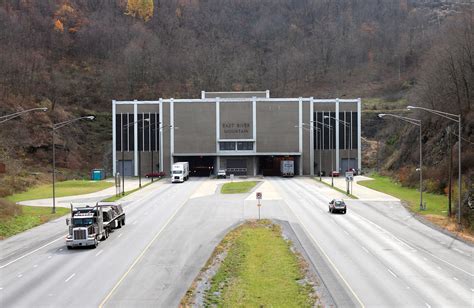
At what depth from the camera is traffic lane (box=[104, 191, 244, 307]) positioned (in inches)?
869

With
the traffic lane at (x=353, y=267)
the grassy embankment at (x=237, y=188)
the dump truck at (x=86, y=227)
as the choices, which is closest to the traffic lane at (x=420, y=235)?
the traffic lane at (x=353, y=267)

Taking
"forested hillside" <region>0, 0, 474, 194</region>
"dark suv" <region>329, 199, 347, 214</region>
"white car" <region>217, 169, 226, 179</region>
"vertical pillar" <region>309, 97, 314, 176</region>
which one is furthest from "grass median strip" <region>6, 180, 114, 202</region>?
"vertical pillar" <region>309, 97, 314, 176</region>

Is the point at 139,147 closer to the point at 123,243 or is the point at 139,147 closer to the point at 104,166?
the point at 104,166

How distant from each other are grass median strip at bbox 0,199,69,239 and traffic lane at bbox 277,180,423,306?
2133cm

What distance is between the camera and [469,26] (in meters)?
75.9

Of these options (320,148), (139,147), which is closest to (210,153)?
(139,147)

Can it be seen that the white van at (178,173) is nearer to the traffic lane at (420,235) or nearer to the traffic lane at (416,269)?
the traffic lane at (420,235)

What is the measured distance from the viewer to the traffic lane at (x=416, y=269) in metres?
22.2

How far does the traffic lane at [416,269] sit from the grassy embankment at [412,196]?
12.5 m

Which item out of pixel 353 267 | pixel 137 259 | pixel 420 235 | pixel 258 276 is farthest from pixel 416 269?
pixel 137 259

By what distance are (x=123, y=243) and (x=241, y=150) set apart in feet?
219

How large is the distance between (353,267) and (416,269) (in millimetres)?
3076

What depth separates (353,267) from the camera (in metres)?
27.0

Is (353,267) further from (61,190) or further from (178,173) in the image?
(178,173)
